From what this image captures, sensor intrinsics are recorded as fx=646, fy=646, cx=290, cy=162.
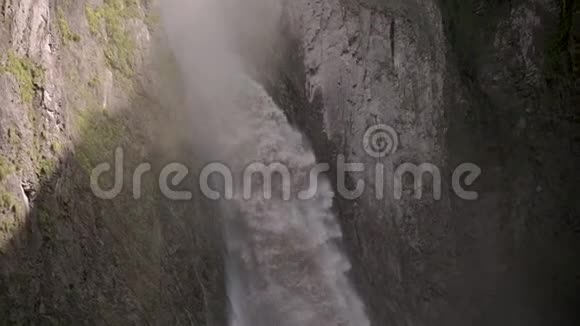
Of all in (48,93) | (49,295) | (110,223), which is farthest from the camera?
(110,223)

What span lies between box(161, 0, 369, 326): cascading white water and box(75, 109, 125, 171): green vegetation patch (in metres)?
3.15

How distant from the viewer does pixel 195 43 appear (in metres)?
14.2

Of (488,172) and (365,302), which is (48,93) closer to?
(365,302)

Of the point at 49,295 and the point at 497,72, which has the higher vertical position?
the point at 497,72

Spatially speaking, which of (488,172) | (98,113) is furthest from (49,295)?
(488,172)

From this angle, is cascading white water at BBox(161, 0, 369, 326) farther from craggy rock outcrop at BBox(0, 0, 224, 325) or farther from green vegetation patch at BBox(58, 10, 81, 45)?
green vegetation patch at BBox(58, 10, 81, 45)

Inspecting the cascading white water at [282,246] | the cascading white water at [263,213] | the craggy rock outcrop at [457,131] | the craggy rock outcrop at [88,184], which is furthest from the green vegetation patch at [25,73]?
the craggy rock outcrop at [457,131]

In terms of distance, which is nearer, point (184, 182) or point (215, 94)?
point (184, 182)

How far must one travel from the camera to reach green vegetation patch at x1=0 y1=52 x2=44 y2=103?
276 inches

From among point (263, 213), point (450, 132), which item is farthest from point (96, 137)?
point (450, 132)

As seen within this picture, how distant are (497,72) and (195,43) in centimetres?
680

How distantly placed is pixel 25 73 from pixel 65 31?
142cm

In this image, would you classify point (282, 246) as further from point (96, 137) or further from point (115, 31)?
point (115, 31)

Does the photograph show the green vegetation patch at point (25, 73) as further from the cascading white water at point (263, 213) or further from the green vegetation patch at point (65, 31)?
the cascading white water at point (263, 213)
